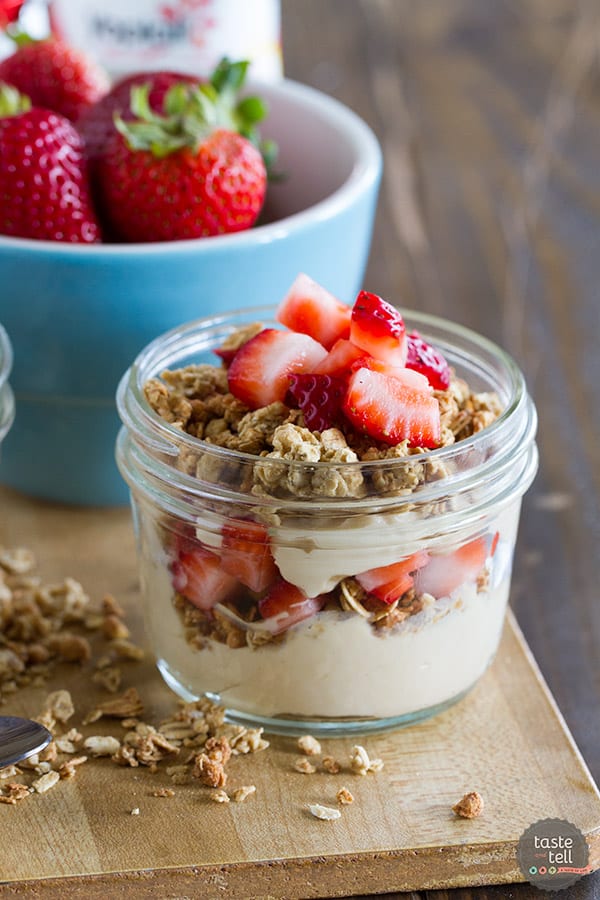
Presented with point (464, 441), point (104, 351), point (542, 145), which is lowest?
point (542, 145)

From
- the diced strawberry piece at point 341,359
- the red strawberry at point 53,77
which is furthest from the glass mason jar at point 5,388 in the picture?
the red strawberry at point 53,77

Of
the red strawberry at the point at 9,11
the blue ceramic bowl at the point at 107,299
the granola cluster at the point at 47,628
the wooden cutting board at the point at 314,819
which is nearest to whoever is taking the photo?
the wooden cutting board at the point at 314,819

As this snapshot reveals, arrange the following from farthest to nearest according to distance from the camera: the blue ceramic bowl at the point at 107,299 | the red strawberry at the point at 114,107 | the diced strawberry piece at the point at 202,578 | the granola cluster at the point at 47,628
Answer: 1. the red strawberry at the point at 114,107
2. the blue ceramic bowl at the point at 107,299
3. the granola cluster at the point at 47,628
4. the diced strawberry piece at the point at 202,578

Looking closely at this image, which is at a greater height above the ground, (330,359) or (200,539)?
(330,359)

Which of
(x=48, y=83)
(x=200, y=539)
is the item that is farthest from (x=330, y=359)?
(x=48, y=83)

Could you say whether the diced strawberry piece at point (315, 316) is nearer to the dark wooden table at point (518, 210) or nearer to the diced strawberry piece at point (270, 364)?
the diced strawberry piece at point (270, 364)

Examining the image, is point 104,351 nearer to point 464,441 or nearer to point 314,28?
point 464,441

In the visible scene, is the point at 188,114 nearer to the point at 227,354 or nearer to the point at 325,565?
the point at 227,354
